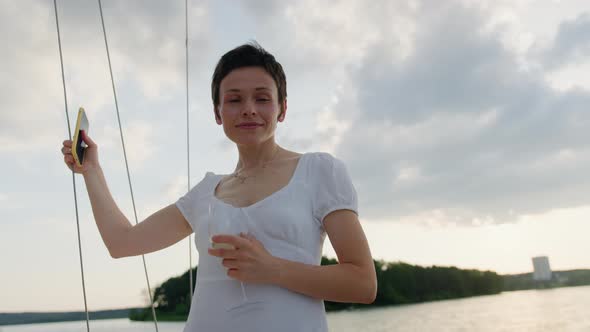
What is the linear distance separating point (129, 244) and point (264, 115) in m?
0.50

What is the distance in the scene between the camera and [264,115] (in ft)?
4.18

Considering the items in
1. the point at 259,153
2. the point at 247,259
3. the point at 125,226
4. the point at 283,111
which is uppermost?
the point at 283,111

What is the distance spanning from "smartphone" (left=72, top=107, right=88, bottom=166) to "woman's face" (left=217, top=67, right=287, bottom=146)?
0.41m

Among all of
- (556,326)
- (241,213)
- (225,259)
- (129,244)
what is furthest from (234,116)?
(556,326)

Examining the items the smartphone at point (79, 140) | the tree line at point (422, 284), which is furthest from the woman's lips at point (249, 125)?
the tree line at point (422, 284)

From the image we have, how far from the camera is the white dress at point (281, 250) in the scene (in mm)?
1140

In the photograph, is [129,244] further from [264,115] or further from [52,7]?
[52,7]

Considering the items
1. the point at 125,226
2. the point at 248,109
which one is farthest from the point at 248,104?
the point at 125,226

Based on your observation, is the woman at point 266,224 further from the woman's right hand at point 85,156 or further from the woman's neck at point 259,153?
the woman's right hand at point 85,156

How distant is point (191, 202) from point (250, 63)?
0.38 meters

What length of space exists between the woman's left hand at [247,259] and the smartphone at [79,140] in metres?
0.59

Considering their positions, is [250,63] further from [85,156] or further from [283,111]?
[85,156]

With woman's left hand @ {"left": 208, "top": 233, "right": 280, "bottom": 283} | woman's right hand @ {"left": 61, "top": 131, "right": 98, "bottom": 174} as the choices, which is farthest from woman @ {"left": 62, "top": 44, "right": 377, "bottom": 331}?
woman's right hand @ {"left": 61, "top": 131, "right": 98, "bottom": 174}

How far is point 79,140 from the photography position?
1.49 metres
